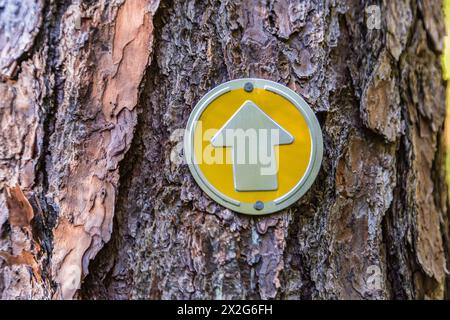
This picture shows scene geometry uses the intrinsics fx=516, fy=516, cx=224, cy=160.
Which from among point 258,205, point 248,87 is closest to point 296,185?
point 258,205

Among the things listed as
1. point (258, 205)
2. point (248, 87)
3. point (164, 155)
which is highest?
point (248, 87)

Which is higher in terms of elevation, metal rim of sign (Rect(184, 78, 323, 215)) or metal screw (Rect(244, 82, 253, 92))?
metal screw (Rect(244, 82, 253, 92))

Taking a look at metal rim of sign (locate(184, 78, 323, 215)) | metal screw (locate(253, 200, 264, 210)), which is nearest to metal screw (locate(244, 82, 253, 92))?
metal rim of sign (locate(184, 78, 323, 215))

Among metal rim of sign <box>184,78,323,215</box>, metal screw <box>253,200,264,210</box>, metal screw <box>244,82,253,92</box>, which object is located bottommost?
metal screw <box>253,200,264,210</box>

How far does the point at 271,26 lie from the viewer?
3.44 ft

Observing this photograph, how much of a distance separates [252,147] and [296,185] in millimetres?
117

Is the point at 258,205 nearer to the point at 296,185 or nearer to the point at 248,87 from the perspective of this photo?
the point at 296,185

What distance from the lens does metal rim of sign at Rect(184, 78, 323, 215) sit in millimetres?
1020

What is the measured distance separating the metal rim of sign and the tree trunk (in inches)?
Result: 0.7

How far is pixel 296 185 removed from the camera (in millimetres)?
1035

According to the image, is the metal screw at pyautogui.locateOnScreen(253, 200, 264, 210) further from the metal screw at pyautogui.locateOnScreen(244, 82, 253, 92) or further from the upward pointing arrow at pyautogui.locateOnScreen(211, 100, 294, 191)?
the metal screw at pyautogui.locateOnScreen(244, 82, 253, 92)

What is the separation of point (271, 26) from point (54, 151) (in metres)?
0.51

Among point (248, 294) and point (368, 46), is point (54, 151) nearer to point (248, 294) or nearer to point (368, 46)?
point (248, 294)

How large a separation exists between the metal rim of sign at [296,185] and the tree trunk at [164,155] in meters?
0.02
